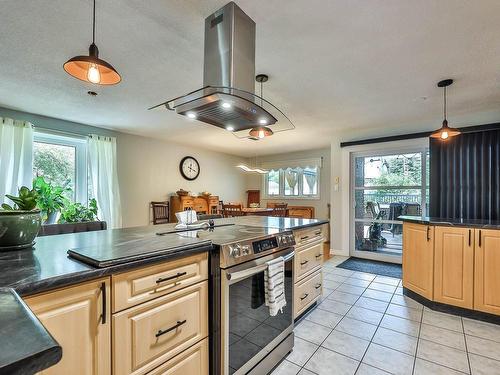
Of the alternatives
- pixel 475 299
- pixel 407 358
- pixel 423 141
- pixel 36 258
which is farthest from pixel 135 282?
pixel 423 141

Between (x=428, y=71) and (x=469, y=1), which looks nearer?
(x=469, y=1)

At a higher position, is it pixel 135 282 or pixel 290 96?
pixel 290 96

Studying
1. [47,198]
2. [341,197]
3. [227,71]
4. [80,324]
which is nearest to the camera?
[80,324]

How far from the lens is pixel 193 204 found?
5.37m

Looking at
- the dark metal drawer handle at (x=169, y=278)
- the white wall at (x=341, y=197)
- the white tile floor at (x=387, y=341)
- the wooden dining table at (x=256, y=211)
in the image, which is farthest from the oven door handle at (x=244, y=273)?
the white wall at (x=341, y=197)

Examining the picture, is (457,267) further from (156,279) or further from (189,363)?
(156,279)

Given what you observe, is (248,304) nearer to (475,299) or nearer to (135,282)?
(135,282)

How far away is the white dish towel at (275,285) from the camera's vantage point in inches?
64.5

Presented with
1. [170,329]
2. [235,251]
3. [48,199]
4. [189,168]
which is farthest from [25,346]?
[189,168]

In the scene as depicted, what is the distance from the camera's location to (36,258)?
3.80ft

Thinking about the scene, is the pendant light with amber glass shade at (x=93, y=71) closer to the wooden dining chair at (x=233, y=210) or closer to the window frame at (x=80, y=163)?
the window frame at (x=80, y=163)

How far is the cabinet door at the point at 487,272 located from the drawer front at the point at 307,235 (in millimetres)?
1471

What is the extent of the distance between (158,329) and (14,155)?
3.61m

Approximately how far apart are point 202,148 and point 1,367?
5.87 m
